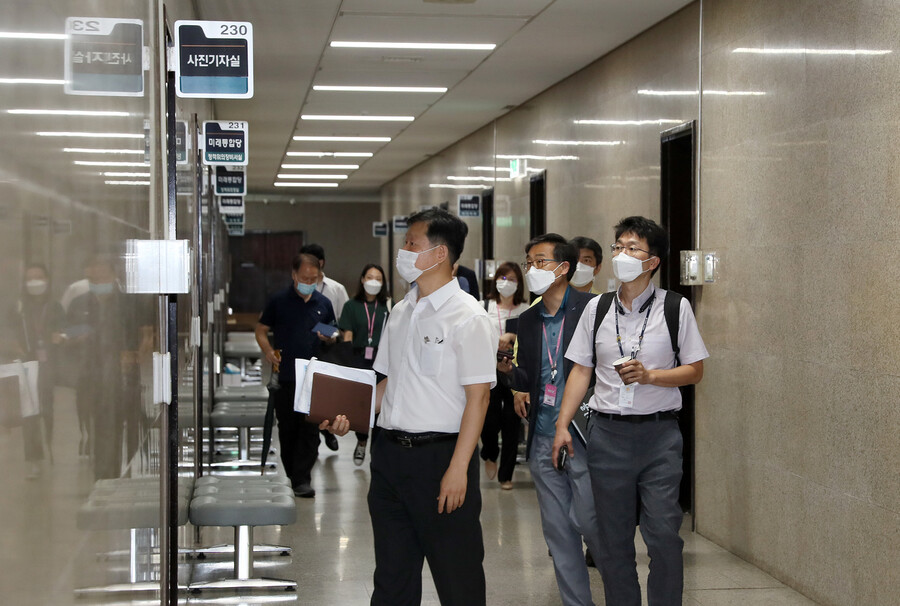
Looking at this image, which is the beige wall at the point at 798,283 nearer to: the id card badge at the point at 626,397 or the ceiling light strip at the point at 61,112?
the id card badge at the point at 626,397

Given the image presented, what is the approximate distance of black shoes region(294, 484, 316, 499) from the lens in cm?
773

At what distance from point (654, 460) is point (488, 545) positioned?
8.50 feet

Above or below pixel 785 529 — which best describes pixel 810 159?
above

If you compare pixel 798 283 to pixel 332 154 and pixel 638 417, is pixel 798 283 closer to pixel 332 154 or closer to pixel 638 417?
pixel 638 417

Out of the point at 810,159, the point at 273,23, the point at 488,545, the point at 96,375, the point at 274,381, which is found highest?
the point at 273,23

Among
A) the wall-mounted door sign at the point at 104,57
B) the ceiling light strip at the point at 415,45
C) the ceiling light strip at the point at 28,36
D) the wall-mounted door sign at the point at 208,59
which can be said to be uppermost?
the ceiling light strip at the point at 415,45

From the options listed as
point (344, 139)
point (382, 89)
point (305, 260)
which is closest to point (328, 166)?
point (344, 139)

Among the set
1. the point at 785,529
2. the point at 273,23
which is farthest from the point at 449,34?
the point at 785,529

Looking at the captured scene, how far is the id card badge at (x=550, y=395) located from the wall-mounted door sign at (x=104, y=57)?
242 cm

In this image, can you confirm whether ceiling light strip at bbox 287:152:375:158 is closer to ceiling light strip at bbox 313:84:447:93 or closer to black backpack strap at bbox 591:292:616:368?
ceiling light strip at bbox 313:84:447:93

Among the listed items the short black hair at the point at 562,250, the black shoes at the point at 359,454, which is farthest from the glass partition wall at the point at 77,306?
the black shoes at the point at 359,454

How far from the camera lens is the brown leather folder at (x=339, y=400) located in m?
3.53

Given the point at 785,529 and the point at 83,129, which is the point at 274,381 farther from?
the point at 83,129

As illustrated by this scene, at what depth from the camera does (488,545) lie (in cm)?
642
